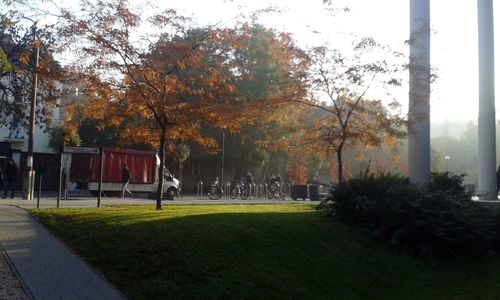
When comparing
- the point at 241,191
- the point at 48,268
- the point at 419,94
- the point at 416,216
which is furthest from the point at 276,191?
the point at 48,268

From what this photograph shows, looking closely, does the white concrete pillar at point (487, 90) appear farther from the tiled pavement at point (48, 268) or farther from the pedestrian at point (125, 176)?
the tiled pavement at point (48, 268)

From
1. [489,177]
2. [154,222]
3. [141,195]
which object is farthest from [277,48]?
[141,195]

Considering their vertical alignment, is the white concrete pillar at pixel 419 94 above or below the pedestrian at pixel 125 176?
above

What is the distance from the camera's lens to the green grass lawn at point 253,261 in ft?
30.2

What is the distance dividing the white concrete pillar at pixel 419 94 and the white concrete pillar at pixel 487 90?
7.59 meters

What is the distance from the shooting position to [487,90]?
81.9 ft

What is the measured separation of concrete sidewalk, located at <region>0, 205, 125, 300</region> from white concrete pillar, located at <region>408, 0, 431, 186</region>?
1079cm

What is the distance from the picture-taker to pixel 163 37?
1605cm

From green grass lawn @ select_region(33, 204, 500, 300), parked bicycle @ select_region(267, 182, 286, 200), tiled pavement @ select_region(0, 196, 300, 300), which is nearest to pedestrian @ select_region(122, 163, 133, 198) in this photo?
parked bicycle @ select_region(267, 182, 286, 200)

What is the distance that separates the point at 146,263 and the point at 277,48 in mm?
10490

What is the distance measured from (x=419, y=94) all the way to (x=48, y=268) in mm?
12146

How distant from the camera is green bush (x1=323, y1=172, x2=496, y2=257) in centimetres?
1313

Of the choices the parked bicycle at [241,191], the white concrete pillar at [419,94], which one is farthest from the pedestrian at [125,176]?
the white concrete pillar at [419,94]

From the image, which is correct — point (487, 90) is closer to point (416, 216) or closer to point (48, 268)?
point (416, 216)
